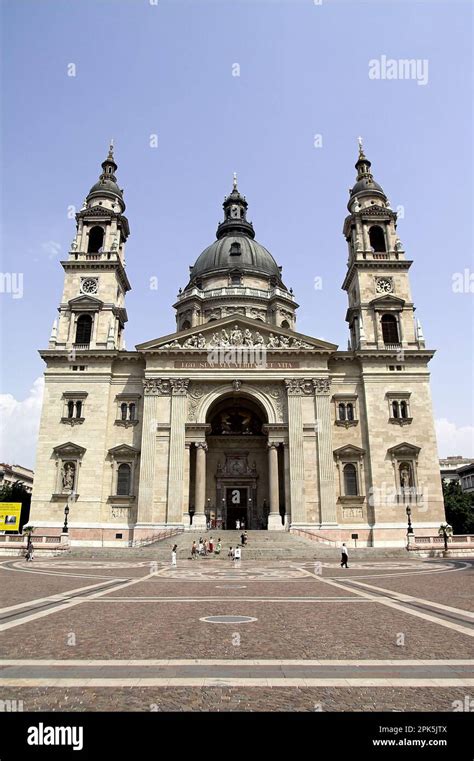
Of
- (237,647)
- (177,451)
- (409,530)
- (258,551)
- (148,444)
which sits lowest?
(237,647)

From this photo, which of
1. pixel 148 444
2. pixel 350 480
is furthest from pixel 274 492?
pixel 148 444

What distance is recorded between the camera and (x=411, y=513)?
143 feet

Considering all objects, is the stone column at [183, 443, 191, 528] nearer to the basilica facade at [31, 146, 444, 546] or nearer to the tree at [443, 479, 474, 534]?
the basilica facade at [31, 146, 444, 546]

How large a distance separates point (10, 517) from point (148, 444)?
12848 millimetres

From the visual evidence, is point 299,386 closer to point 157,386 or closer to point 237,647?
point 157,386

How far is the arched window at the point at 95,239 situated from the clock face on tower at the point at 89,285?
4328 mm

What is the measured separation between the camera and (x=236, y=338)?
157 feet

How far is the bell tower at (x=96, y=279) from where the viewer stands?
49250mm

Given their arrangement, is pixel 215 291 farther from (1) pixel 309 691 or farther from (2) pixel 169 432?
(1) pixel 309 691

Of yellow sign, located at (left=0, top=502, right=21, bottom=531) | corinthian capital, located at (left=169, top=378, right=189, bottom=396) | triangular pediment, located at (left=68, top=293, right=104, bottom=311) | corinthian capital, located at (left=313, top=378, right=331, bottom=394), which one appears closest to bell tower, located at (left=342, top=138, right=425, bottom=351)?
corinthian capital, located at (left=313, top=378, right=331, bottom=394)

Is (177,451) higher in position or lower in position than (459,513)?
higher

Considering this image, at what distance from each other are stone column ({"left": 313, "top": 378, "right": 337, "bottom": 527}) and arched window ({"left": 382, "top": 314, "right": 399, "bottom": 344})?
800 centimetres

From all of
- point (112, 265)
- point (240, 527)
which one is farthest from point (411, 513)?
point (112, 265)
